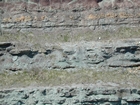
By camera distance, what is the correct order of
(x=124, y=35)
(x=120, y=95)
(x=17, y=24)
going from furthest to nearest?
(x=17, y=24), (x=124, y=35), (x=120, y=95)

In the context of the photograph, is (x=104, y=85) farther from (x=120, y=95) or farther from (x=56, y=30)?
(x=56, y=30)

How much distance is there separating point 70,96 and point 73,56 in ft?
3.46

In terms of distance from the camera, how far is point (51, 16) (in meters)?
8.39

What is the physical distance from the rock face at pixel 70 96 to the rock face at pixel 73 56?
830mm

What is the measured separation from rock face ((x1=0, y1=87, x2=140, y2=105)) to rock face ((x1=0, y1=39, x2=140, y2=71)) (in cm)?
83

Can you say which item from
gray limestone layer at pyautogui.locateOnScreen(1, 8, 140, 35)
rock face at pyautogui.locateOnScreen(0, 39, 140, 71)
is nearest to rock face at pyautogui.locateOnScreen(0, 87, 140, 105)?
rock face at pyautogui.locateOnScreen(0, 39, 140, 71)

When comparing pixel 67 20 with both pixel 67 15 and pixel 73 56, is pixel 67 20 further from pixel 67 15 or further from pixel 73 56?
pixel 73 56

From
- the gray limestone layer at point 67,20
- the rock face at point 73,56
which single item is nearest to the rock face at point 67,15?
the gray limestone layer at point 67,20

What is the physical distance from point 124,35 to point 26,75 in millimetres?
2174

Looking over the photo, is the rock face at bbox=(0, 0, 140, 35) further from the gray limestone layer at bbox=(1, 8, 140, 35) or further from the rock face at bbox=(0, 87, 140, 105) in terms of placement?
the rock face at bbox=(0, 87, 140, 105)

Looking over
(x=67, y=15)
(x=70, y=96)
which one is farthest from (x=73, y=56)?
(x=67, y=15)

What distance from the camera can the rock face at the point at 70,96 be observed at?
21.2ft

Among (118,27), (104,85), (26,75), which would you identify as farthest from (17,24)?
(104,85)

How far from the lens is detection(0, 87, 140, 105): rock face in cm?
648
